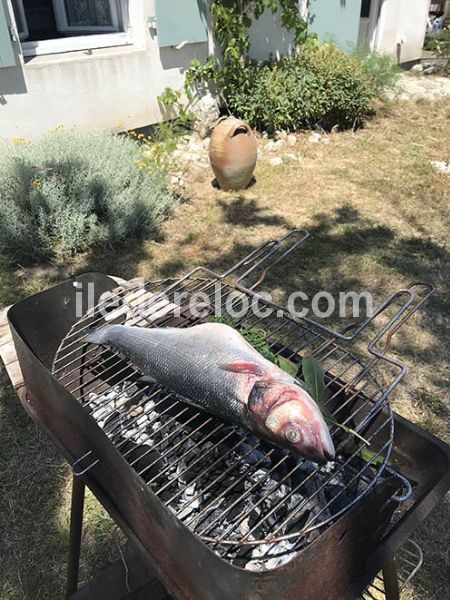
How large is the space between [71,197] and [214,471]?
11.7 ft

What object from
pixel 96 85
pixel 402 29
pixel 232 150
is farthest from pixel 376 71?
pixel 96 85

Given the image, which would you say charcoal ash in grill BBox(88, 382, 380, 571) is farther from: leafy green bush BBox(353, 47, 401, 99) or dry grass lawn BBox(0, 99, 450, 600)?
leafy green bush BBox(353, 47, 401, 99)

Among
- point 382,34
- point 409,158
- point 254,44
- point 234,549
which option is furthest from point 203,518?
point 382,34

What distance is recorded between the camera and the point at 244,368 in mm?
1487

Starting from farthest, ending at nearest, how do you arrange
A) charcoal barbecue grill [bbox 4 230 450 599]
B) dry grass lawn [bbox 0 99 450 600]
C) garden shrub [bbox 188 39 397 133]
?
garden shrub [bbox 188 39 397 133] < dry grass lawn [bbox 0 99 450 600] < charcoal barbecue grill [bbox 4 230 450 599]

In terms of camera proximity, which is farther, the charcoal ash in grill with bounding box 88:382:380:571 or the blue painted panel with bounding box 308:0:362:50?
the blue painted panel with bounding box 308:0:362:50

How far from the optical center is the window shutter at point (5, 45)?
4645 mm

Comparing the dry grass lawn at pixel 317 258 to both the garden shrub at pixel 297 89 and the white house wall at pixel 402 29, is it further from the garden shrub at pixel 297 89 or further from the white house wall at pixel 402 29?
the white house wall at pixel 402 29

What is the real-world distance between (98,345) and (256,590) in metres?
1.20

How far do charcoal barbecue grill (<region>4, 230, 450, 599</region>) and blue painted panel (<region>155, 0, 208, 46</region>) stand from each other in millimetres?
4826

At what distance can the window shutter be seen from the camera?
4.64 metres

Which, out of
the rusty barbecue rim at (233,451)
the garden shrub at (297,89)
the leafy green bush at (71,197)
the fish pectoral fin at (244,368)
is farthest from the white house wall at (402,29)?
the fish pectoral fin at (244,368)

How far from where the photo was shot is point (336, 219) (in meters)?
5.08

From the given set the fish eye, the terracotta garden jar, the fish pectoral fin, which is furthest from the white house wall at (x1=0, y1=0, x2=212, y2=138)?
the fish eye
